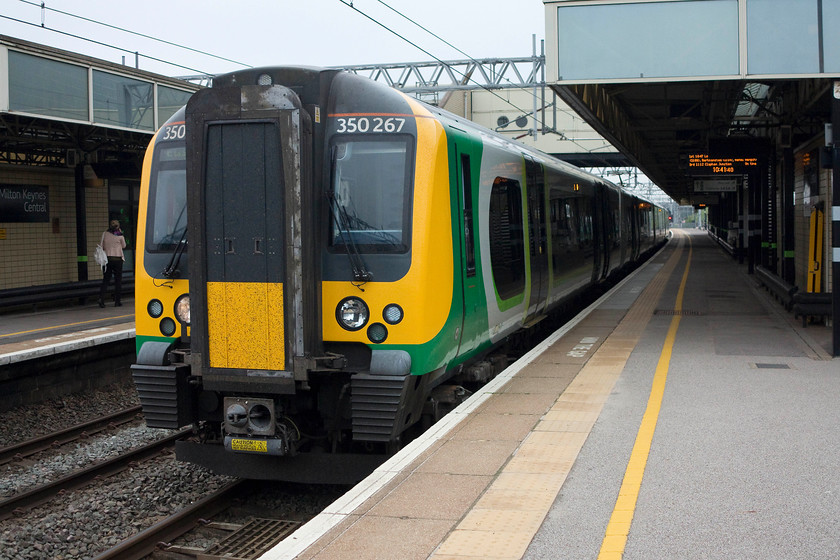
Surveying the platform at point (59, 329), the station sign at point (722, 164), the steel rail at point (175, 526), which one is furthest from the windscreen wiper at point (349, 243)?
the station sign at point (722, 164)

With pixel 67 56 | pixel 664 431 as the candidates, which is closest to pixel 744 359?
pixel 664 431

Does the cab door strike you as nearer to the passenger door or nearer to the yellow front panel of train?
the yellow front panel of train

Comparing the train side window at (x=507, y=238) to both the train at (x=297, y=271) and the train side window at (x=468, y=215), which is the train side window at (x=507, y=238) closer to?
the train side window at (x=468, y=215)

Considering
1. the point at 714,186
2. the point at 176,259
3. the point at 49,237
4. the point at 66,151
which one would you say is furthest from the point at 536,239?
the point at 714,186

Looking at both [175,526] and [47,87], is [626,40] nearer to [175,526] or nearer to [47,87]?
[175,526]

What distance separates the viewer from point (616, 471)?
222 inches

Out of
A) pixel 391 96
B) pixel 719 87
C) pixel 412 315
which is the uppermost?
pixel 719 87

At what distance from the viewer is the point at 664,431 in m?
6.72

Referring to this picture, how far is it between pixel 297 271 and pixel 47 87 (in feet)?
32.8

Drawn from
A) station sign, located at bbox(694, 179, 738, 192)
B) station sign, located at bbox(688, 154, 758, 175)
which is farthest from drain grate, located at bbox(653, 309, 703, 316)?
station sign, located at bbox(694, 179, 738, 192)

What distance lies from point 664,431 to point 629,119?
50.9 ft

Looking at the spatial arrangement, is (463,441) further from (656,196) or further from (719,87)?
(656,196)

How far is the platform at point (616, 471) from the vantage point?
4.46 m

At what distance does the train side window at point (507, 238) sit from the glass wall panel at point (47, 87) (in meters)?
8.33
